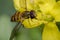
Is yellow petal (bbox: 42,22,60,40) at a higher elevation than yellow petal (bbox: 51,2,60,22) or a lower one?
lower

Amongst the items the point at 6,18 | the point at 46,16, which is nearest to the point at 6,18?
the point at 6,18

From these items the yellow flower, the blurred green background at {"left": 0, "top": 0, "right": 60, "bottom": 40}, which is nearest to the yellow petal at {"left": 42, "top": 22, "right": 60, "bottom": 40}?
the yellow flower

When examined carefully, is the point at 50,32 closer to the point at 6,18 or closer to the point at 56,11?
the point at 56,11

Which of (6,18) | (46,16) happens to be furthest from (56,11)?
(6,18)

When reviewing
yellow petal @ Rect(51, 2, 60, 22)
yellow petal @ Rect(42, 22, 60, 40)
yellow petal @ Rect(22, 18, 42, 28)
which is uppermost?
yellow petal @ Rect(51, 2, 60, 22)

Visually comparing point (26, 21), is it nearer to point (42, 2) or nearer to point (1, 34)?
point (42, 2)

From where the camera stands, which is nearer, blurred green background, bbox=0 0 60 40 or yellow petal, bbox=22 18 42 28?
yellow petal, bbox=22 18 42 28

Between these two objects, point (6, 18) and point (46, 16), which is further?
point (6, 18)

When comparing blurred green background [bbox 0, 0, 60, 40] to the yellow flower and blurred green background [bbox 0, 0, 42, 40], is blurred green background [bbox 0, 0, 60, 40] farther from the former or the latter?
the yellow flower

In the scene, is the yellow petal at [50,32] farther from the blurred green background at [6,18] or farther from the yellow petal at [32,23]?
the blurred green background at [6,18]
